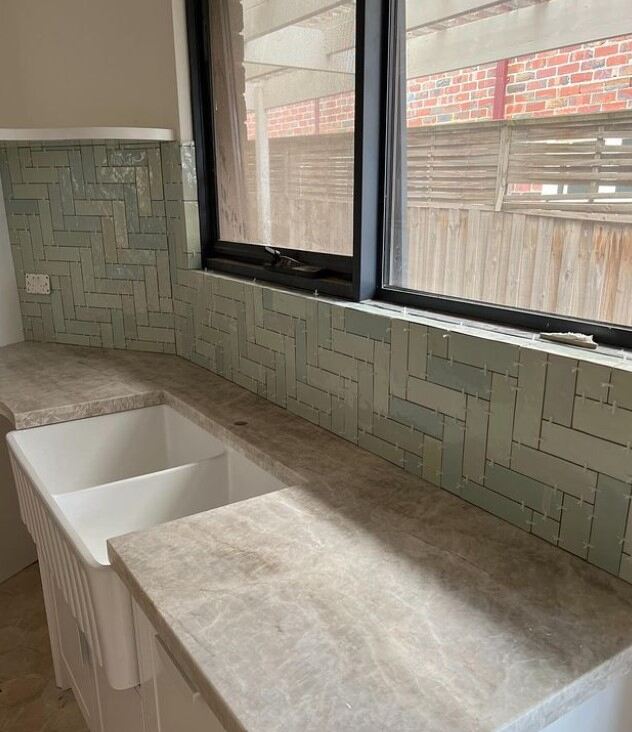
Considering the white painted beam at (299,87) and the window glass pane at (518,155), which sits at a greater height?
the white painted beam at (299,87)

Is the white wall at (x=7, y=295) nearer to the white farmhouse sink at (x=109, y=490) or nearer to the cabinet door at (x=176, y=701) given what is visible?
the white farmhouse sink at (x=109, y=490)

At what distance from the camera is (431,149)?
1361 mm

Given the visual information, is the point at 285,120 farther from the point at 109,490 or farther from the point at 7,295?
the point at 7,295

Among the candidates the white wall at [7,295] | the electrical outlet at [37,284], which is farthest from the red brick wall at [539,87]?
the white wall at [7,295]

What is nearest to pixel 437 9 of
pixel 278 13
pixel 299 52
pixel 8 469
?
pixel 299 52

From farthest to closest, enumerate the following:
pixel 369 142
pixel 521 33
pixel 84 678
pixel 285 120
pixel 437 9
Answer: pixel 285 120 → pixel 84 678 → pixel 369 142 → pixel 437 9 → pixel 521 33

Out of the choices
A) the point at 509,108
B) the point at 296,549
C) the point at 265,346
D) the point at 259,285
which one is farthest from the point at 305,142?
the point at 296,549

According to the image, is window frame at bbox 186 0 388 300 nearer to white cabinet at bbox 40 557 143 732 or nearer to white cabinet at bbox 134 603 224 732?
white cabinet at bbox 134 603 224 732

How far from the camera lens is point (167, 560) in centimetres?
104

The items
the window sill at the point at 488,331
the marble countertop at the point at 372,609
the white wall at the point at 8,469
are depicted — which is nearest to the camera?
the marble countertop at the point at 372,609

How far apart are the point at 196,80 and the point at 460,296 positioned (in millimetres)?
1276

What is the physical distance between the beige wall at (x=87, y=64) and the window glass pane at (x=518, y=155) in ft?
3.36

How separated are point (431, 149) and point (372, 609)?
3.12ft

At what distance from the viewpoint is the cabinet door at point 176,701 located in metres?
0.91
